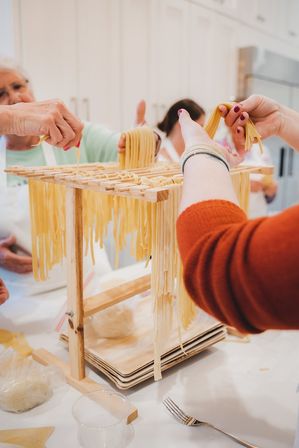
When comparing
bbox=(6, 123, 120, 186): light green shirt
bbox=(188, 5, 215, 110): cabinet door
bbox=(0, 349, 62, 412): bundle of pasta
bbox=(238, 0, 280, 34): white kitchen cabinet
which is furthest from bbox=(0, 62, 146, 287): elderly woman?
bbox=(238, 0, 280, 34): white kitchen cabinet

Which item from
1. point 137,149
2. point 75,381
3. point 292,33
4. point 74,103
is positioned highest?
point 292,33

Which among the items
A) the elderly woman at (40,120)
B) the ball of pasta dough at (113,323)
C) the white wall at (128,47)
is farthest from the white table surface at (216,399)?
the white wall at (128,47)

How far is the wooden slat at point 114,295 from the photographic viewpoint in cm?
94

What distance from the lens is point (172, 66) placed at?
3.04 meters

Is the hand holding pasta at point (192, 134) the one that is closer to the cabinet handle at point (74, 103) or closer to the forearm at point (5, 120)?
the forearm at point (5, 120)

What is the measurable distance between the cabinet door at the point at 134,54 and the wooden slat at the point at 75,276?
6.63 ft

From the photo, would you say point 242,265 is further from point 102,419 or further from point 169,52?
point 169,52

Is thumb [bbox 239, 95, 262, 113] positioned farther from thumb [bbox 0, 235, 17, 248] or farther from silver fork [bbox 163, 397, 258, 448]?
thumb [bbox 0, 235, 17, 248]

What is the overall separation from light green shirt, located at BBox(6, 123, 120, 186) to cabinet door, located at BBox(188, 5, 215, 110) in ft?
5.74

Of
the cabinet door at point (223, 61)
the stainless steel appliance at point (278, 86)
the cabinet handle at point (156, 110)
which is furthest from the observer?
the stainless steel appliance at point (278, 86)

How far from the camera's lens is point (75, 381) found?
90 centimetres

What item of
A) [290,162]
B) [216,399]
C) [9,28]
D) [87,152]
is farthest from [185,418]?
[290,162]

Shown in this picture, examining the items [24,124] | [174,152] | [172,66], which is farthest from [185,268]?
[172,66]

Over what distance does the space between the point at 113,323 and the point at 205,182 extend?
56 centimetres
